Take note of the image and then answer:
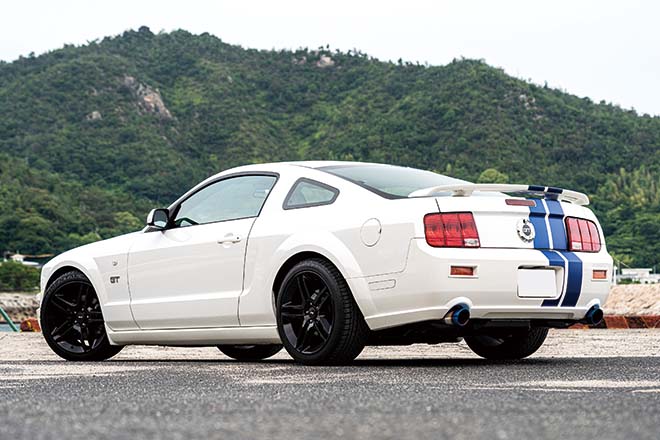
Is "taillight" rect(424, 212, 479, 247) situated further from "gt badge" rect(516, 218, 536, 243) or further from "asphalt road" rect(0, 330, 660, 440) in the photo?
"asphalt road" rect(0, 330, 660, 440)

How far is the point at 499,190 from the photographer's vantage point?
23.2 ft

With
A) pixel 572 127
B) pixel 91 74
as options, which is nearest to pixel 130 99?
pixel 91 74

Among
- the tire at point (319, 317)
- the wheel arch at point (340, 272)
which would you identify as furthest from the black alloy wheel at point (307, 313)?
the wheel arch at point (340, 272)

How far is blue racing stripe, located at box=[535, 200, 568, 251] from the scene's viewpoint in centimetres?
727

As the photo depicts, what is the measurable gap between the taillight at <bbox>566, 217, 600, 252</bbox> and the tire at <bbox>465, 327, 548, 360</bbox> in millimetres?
849

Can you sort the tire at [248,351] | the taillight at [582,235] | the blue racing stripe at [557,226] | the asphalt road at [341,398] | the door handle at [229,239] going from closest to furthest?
1. the asphalt road at [341,398]
2. the blue racing stripe at [557,226]
3. the taillight at [582,235]
4. the door handle at [229,239]
5. the tire at [248,351]

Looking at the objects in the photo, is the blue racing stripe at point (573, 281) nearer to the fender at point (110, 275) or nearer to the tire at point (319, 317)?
the tire at point (319, 317)

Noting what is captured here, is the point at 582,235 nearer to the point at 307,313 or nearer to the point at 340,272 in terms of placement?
the point at 340,272

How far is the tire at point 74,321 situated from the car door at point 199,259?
53 centimetres

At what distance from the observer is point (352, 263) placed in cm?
700

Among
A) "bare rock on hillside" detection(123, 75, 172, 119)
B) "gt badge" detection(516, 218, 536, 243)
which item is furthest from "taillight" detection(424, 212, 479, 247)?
"bare rock on hillside" detection(123, 75, 172, 119)

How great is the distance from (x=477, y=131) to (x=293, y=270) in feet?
323

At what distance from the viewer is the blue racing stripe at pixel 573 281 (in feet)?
23.5

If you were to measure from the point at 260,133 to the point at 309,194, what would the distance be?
105679mm
